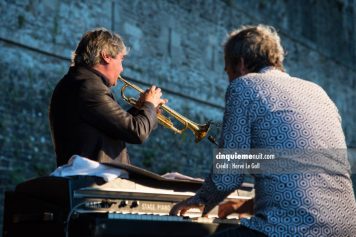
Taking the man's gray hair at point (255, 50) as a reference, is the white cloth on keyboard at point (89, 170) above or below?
below

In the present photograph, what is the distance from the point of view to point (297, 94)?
12.0 ft

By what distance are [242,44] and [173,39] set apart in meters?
11.0

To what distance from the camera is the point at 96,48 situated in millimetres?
4648

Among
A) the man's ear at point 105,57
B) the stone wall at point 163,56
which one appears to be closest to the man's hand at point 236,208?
the man's ear at point 105,57

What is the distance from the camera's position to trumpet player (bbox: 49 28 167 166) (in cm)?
428

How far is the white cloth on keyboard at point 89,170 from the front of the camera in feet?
12.6

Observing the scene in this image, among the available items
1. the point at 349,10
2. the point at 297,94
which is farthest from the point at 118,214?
the point at 349,10

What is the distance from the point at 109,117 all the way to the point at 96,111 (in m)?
0.08

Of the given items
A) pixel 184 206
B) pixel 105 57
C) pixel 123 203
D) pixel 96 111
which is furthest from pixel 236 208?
pixel 105 57

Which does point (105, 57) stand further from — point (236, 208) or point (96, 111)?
point (236, 208)

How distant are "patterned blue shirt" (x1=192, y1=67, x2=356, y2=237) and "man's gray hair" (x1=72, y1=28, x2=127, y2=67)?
1.20 meters

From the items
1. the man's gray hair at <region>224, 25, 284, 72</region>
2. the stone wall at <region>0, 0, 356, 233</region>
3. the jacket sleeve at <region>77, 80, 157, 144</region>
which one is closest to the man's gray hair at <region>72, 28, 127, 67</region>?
the jacket sleeve at <region>77, 80, 157, 144</region>

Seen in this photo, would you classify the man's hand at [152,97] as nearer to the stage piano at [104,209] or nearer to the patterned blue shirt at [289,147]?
the stage piano at [104,209]

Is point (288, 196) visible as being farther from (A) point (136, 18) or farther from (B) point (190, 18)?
(B) point (190, 18)
